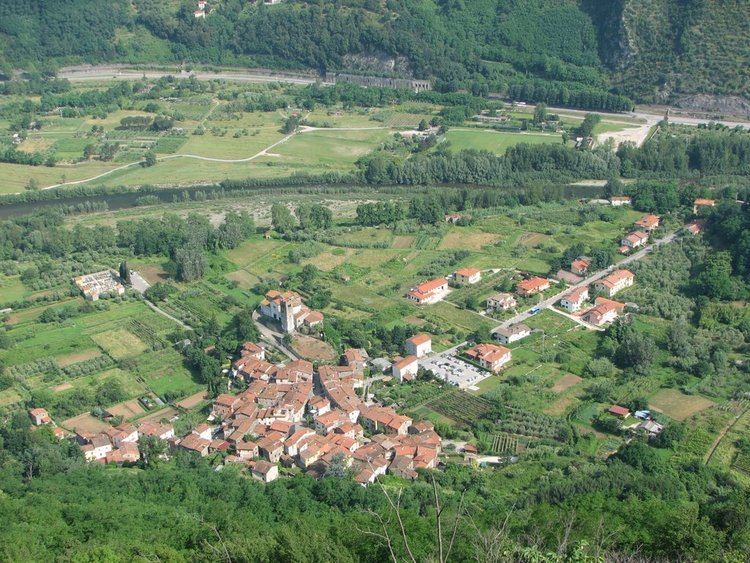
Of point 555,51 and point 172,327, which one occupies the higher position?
point 555,51

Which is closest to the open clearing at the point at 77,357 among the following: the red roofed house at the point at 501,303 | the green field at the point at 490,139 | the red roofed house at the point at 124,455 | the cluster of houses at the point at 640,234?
the red roofed house at the point at 124,455

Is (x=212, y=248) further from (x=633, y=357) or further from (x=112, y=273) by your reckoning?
(x=633, y=357)

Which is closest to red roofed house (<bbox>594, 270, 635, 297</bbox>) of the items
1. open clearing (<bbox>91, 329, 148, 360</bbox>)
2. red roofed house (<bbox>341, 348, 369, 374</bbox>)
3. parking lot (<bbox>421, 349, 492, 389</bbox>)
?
parking lot (<bbox>421, 349, 492, 389</bbox>)

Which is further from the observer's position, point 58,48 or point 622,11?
point 58,48

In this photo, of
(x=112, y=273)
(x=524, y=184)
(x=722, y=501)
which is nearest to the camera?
(x=722, y=501)

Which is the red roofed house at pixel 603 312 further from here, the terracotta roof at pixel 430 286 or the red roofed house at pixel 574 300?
the terracotta roof at pixel 430 286

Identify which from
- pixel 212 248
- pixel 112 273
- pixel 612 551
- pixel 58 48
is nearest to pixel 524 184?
pixel 212 248

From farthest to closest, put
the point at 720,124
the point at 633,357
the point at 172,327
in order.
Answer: the point at 720,124
the point at 172,327
the point at 633,357

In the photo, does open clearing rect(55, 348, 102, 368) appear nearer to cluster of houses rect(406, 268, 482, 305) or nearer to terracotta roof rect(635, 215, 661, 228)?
cluster of houses rect(406, 268, 482, 305)
